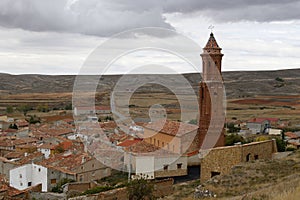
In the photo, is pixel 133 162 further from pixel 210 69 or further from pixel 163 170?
pixel 210 69

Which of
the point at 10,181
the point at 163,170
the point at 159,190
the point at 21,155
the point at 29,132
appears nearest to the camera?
the point at 159,190

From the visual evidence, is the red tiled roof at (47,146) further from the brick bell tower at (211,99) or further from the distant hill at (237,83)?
the distant hill at (237,83)

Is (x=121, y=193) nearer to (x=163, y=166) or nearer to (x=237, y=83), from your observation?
(x=163, y=166)

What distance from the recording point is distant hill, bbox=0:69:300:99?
122 meters

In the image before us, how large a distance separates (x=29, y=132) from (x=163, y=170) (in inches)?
1311

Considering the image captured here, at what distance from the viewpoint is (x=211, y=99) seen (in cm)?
2898

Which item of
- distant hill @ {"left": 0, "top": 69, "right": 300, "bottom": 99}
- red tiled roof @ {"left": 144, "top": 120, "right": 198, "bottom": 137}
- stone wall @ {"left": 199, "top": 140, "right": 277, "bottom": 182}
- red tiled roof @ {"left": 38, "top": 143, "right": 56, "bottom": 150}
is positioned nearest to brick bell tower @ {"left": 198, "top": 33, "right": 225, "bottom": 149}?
red tiled roof @ {"left": 144, "top": 120, "right": 198, "bottom": 137}

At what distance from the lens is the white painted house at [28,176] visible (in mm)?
29145

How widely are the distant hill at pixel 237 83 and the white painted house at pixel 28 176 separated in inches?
2100

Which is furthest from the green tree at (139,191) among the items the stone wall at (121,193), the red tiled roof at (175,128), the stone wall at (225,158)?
the red tiled roof at (175,128)

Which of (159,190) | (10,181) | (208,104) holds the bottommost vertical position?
(10,181)

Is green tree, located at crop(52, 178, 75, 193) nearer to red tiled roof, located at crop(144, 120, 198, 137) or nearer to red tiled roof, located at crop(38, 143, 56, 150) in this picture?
red tiled roof, located at crop(144, 120, 198, 137)

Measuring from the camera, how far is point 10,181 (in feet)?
101

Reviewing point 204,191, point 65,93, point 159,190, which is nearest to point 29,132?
point 159,190
